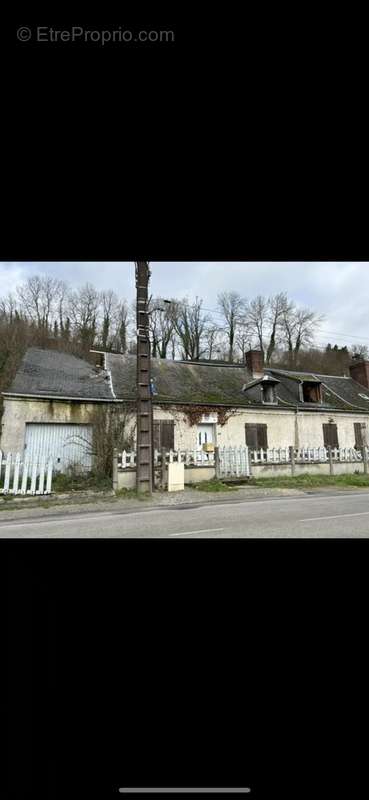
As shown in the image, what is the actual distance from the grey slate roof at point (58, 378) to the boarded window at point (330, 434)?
22.9ft

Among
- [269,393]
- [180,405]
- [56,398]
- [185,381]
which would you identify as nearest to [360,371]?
[269,393]

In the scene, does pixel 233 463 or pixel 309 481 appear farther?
pixel 233 463

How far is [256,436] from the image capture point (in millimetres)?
11625

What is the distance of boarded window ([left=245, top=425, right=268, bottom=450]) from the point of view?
11.5 metres

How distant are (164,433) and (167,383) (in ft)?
6.81

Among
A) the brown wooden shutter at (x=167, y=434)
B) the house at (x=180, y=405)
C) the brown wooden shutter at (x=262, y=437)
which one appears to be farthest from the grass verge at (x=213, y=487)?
the brown wooden shutter at (x=262, y=437)

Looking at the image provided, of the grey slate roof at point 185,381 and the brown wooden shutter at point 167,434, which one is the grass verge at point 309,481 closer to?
the brown wooden shutter at point 167,434

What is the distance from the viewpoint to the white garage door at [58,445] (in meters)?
9.20

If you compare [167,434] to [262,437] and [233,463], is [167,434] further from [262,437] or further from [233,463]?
[262,437]
